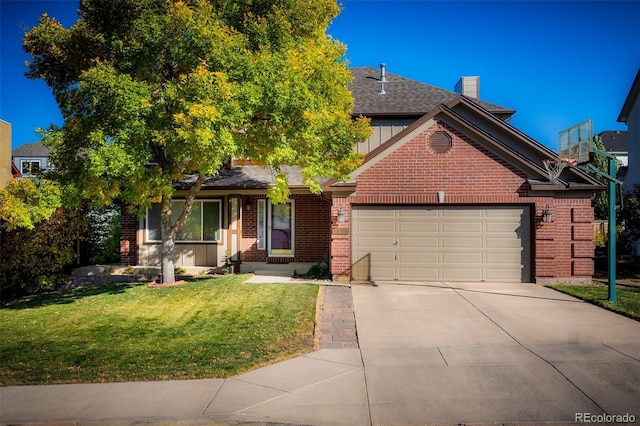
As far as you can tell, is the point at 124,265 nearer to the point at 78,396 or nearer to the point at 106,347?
the point at 106,347

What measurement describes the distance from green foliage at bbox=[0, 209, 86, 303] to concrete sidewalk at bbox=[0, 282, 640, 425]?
9575 millimetres

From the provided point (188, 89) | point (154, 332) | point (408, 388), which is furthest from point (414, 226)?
point (408, 388)

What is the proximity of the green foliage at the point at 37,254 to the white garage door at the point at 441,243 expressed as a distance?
9.45 meters

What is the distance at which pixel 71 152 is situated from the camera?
35.7 feet

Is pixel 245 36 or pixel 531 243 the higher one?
pixel 245 36

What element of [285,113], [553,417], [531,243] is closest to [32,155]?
[285,113]

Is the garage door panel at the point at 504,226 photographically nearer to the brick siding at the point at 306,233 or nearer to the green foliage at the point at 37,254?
the brick siding at the point at 306,233

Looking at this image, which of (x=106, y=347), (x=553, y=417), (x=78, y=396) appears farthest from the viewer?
(x=106, y=347)

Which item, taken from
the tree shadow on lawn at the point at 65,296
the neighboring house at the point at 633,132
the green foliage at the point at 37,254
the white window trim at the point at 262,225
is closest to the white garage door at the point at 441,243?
the white window trim at the point at 262,225

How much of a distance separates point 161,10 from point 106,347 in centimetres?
763

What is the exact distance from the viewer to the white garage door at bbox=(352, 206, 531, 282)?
13.3 metres

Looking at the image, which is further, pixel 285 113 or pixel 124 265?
pixel 124 265

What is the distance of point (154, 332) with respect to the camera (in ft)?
27.3

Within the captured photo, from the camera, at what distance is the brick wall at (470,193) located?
1304 centimetres
